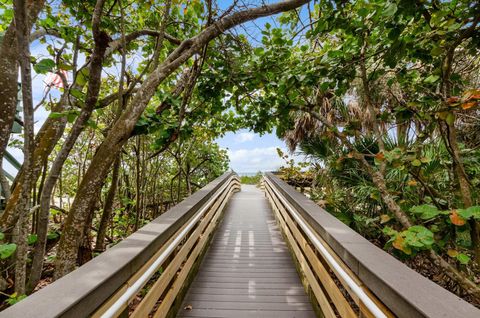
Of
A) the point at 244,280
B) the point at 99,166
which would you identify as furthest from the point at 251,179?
the point at 99,166

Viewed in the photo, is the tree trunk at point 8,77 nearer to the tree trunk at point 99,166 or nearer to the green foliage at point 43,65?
the tree trunk at point 99,166

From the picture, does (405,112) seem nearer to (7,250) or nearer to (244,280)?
(244,280)

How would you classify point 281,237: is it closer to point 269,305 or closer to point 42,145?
point 269,305

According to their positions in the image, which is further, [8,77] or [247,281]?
→ [247,281]

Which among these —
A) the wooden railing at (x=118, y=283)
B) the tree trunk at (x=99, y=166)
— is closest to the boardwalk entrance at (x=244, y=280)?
the wooden railing at (x=118, y=283)

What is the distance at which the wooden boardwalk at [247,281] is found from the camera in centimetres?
274

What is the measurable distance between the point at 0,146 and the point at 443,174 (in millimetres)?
5282

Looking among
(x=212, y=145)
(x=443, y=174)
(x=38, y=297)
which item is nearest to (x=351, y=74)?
(x=443, y=174)

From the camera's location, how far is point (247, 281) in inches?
134

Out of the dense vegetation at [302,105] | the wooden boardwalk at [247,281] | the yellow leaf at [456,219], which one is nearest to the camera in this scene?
the yellow leaf at [456,219]

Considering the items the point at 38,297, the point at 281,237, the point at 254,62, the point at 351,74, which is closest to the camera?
the point at 38,297

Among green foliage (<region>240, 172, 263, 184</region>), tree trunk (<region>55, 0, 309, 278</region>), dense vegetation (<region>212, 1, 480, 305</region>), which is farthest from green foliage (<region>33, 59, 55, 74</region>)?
green foliage (<region>240, 172, 263, 184</region>)

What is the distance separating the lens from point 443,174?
3.50 metres

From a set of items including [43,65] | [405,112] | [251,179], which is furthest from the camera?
[251,179]
